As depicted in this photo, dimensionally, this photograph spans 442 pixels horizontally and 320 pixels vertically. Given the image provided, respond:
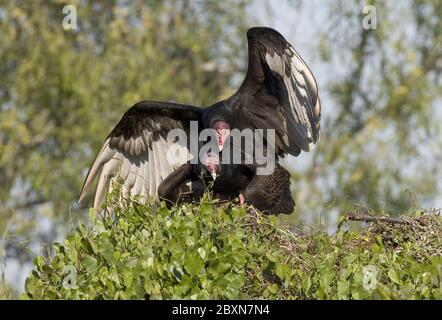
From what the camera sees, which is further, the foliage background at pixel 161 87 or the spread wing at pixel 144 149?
the foliage background at pixel 161 87

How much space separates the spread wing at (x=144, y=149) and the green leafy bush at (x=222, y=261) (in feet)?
8.27

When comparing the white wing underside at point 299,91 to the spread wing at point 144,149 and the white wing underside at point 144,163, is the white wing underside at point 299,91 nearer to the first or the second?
the spread wing at point 144,149

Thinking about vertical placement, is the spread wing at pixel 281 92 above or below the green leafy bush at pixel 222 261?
above

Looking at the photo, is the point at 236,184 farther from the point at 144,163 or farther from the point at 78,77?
the point at 78,77

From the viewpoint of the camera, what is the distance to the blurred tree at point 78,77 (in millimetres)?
15656

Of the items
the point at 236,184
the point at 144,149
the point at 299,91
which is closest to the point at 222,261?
the point at 236,184

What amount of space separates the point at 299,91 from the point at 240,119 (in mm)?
601

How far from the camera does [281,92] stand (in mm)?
8484

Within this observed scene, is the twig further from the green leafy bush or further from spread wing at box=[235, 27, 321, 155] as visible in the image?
spread wing at box=[235, 27, 321, 155]

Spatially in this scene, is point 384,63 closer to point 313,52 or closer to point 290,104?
point 313,52

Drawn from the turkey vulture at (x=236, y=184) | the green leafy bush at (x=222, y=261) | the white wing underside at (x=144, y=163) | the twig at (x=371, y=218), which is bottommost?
the green leafy bush at (x=222, y=261)

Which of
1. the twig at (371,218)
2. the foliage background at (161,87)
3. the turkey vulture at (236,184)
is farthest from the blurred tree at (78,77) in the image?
the twig at (371,218)

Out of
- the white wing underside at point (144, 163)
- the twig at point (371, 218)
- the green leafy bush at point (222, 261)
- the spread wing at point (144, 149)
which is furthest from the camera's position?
the white wing underside at point (144, 163)
